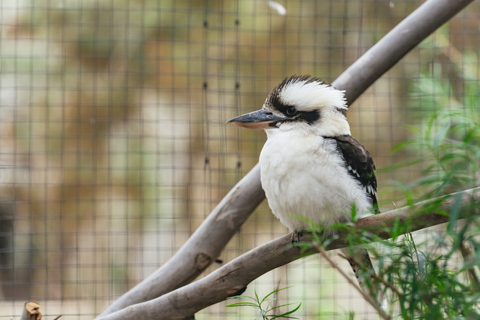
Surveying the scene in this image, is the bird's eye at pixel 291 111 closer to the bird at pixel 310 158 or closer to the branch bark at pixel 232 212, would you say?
the bird at pixel 310 158

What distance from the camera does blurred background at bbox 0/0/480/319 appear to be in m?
2.96

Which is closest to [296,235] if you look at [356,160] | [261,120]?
[356,160]

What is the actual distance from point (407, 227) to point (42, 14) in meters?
2.89

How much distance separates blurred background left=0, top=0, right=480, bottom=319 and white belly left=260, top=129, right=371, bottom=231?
60.9 inches

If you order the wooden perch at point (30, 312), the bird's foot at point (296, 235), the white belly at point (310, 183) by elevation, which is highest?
the white belly at point (310, 183)

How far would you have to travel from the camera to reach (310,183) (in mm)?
1217

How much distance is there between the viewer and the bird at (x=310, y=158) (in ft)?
4.01

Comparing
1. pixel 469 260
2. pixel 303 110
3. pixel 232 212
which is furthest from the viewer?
pixel 232 212

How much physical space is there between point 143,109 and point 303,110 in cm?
210

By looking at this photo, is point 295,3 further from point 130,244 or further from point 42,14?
point 130,244

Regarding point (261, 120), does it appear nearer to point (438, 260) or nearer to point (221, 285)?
point (221, 285)

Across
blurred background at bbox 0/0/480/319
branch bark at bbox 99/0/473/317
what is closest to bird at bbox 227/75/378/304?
branch bark at bbox 99/0/473/317

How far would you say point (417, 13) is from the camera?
157cm

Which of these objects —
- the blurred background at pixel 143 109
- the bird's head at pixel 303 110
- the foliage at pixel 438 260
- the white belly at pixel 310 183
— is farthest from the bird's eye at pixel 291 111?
the blurred background at pixel 143 109
